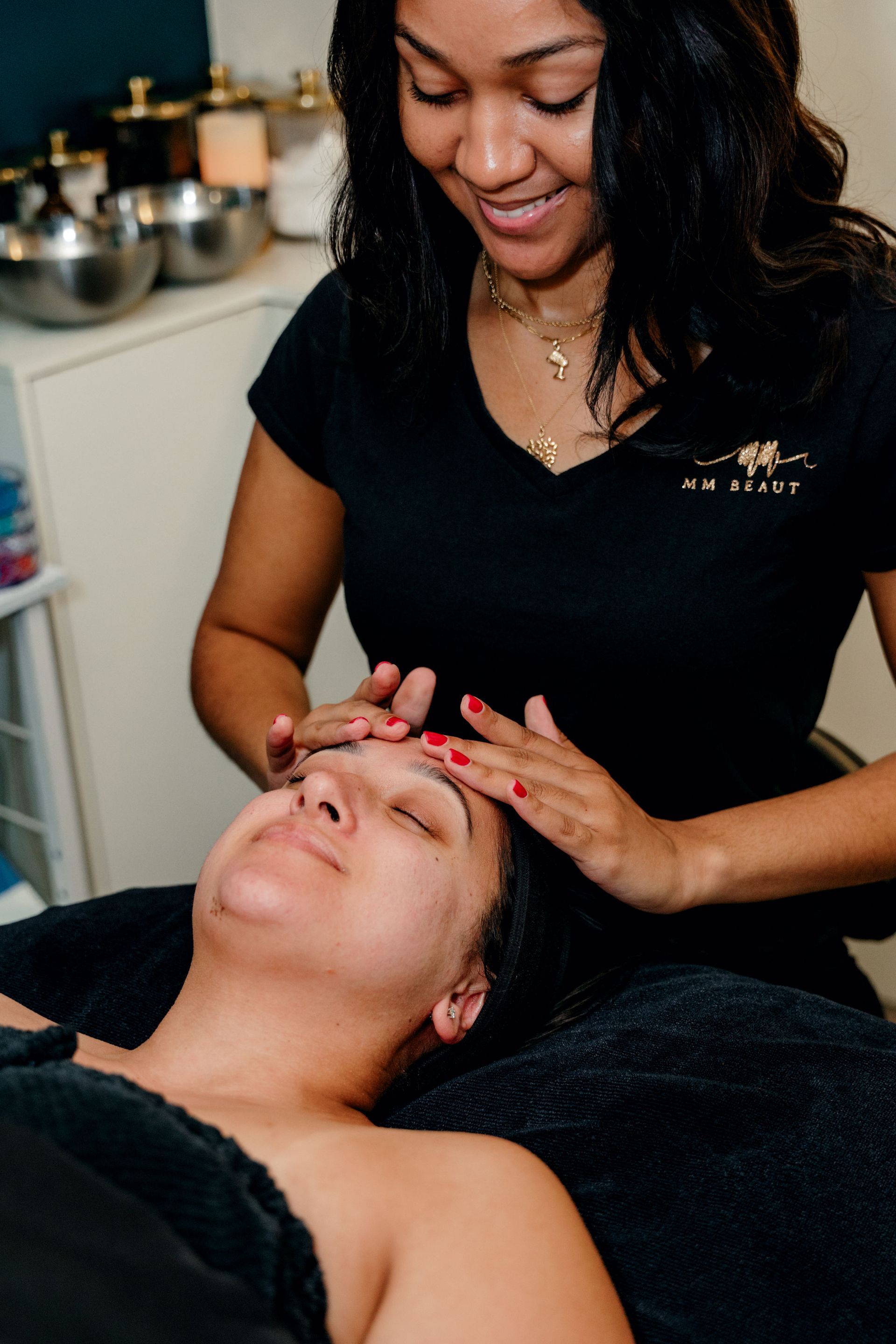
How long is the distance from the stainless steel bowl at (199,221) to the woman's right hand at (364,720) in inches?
49.4

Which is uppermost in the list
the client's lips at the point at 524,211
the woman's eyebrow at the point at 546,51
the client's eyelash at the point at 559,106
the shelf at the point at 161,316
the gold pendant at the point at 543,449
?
the woman's eyebrow at the point at 546,51

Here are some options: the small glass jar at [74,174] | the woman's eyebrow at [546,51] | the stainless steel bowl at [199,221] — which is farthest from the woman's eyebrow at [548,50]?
the small glass jar at [74,174]

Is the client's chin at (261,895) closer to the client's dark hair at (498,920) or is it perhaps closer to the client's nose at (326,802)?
the client's nose at (326,802)

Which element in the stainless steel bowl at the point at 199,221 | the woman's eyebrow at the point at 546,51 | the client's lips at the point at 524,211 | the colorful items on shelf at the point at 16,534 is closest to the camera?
the woman's eyebrow at the point at 546,51

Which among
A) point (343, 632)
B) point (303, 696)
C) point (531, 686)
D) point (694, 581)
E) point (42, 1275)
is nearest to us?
point (42, 1275)

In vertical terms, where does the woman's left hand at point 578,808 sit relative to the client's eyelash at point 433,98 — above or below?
below

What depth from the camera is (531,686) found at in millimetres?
1324

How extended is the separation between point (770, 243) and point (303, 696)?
745 mm

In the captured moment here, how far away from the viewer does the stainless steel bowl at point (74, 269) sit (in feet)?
6.34

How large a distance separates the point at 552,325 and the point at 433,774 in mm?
498

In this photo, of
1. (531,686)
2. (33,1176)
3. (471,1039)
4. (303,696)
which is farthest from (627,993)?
(33,1176)

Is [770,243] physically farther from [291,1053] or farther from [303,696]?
[291,1053]

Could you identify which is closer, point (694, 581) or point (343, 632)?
point (694, 581)

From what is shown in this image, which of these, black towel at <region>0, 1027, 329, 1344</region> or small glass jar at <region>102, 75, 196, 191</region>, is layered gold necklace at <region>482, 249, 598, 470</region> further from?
small glass jar at <region>102, 75, 196, 191</region>
